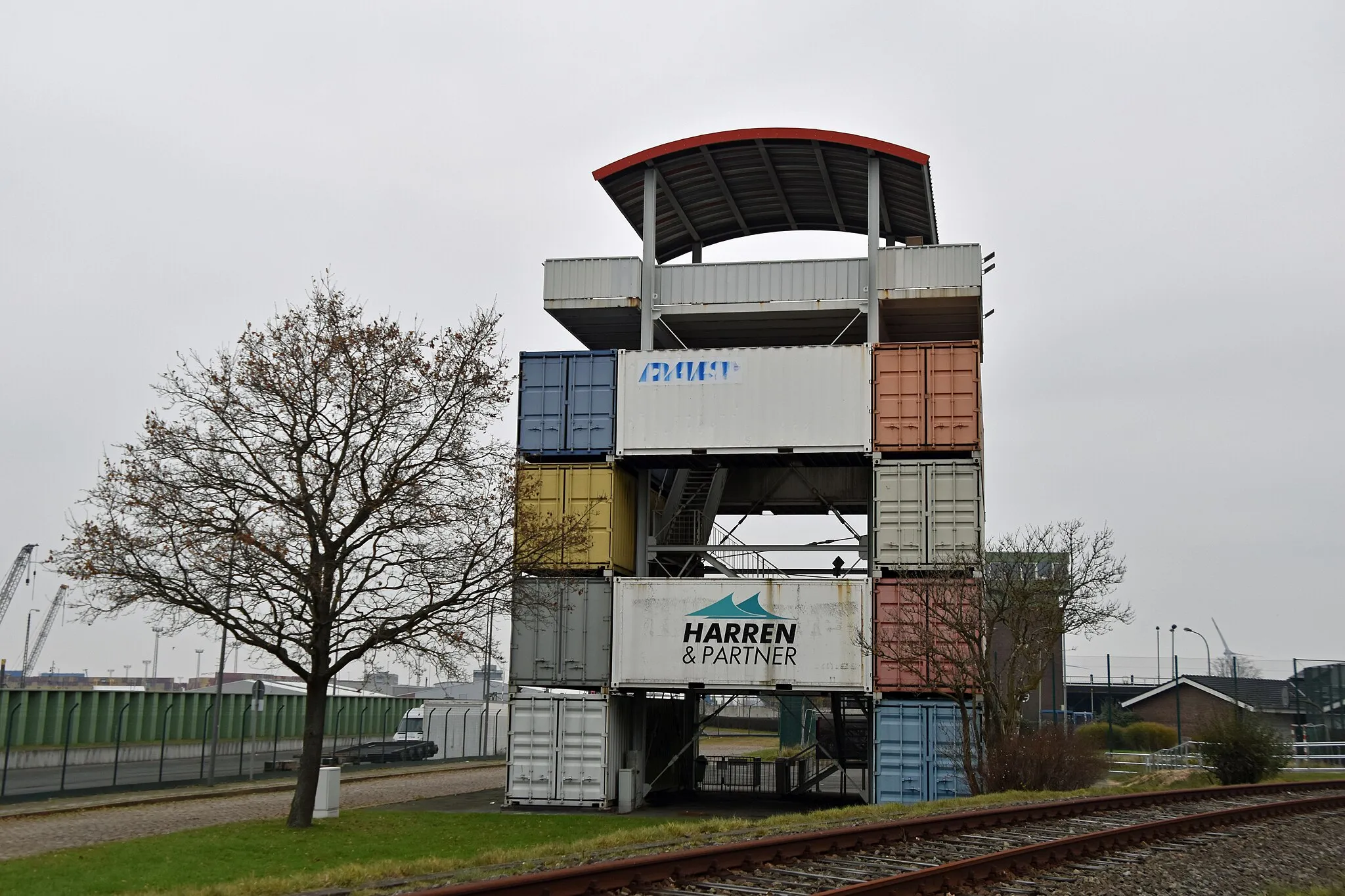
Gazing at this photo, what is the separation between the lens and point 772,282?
32500 millimetres

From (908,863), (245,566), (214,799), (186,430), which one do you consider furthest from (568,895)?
(214,799)

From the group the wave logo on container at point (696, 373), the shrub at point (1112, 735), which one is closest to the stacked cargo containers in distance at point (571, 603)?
the wave logo on container at point (696, 373)

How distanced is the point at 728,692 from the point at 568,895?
2243cm

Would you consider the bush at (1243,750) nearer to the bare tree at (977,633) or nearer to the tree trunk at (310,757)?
the bare tree at (977,633)

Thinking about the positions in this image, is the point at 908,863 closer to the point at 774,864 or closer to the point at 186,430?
the point at 774,864

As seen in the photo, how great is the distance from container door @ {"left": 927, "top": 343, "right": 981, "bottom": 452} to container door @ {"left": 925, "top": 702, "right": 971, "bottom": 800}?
6.57m

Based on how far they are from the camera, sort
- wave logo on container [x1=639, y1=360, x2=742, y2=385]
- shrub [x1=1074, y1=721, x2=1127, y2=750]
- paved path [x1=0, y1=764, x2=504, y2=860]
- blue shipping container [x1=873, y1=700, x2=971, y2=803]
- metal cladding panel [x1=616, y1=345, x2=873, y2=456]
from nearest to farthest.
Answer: paved path [x1=0, y1=764, x2=504, y2=860] < blue shipping container [x1=873, y1=700, x2=971, y2=803] < metal cladding panel [x1=616, y1=345, x2=873, y2=456] < wave logo on container [x1=639, y1=360, x2=742, y2=385] < shrub [x1=1074, y1=721, x2=1127, y2=750]

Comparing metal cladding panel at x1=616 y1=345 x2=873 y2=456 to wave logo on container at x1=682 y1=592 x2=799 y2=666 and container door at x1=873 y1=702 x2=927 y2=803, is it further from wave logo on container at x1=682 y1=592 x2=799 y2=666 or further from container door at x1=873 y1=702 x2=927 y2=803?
container door at x1=873 y1=702 x2=927 y2=803

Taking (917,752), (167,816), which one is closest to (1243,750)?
(917,752)

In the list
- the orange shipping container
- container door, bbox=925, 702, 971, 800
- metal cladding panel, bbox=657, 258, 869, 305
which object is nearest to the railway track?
container door, bbox=925, 702, 971, 800

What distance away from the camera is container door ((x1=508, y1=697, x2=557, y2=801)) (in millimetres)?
30578

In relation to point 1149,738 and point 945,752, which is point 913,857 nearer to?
point 945,752

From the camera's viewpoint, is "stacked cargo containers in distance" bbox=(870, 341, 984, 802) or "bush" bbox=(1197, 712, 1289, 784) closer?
"bush" bbox=(1197, 712, 1289, 784)

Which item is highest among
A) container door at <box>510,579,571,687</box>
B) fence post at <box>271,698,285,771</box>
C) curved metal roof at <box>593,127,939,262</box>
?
curved metal roof at <box>593,127,939,262</box>
